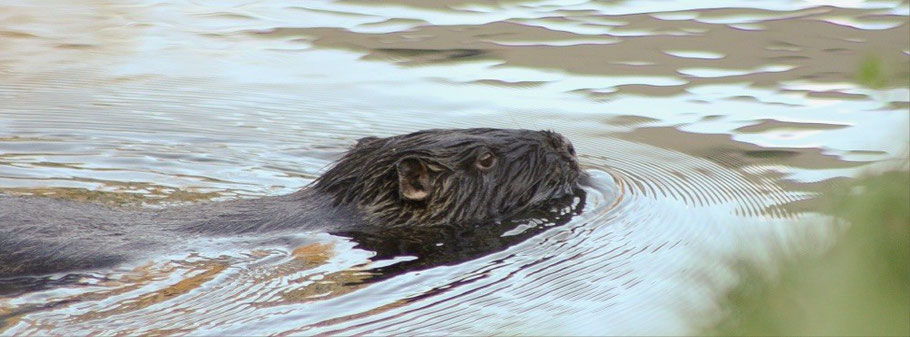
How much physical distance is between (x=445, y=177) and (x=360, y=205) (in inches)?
15.7

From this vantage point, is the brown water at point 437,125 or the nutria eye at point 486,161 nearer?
the brown water at point 437,125

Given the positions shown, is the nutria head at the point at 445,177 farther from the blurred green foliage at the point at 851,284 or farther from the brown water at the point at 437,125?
the blurred green foliage at the point at 851,284

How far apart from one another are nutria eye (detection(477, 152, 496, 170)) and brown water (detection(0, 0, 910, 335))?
335mm

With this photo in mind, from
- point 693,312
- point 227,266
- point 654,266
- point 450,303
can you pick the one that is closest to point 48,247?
point 227,266

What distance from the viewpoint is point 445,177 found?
5.71m

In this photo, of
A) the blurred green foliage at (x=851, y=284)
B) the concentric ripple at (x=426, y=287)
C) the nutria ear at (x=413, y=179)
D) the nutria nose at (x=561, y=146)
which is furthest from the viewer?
the nutria nose at (x=561, y=146)

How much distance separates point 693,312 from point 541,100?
6.09 metres

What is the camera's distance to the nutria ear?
Answer: 18.2ft

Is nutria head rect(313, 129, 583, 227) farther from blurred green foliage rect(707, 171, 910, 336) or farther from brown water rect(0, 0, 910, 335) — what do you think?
blurred green foliage rect(707, 171, 910, 336)

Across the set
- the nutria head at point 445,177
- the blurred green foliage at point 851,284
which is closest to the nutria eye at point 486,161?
the nutria head at point 445,177

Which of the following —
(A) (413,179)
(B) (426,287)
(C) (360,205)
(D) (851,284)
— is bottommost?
(B) (426,287)

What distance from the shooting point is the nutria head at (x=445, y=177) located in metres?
5.63

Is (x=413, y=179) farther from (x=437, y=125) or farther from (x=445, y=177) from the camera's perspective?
(x=437, y=125)

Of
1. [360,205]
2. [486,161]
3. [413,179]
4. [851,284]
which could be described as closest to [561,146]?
[486,161]
